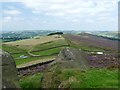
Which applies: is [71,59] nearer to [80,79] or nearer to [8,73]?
[80,79]

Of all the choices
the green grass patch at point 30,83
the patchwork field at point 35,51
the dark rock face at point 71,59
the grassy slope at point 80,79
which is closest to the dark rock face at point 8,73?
the grassy slope at point 80,79

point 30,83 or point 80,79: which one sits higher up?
point 80,79

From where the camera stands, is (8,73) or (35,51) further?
(35,51)

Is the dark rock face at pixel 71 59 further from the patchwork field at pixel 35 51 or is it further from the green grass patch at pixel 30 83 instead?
the patchwork field at pixel 35 51

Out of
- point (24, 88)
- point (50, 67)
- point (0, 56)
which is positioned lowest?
point (24, 88)

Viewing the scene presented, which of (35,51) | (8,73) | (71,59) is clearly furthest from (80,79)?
(35,51)

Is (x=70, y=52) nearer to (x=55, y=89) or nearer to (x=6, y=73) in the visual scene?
(x=55, y=89)

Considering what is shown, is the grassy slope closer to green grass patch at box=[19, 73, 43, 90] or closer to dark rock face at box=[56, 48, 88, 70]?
green grass patch at box=[19, 73, 43, 90]

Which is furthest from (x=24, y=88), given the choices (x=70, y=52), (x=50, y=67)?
(x=70, y=52)
